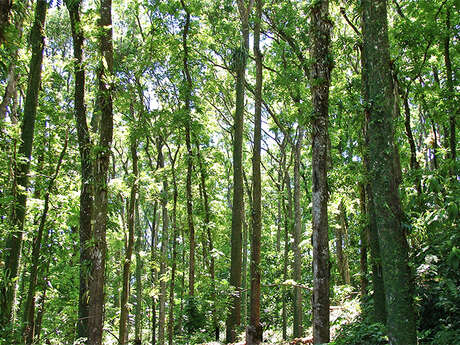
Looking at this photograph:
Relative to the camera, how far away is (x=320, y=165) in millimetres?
6758

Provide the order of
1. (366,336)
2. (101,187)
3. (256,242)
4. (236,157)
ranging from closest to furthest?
1. (101,187)
2. (366,336)
3. (256,242)
4. (236,157)

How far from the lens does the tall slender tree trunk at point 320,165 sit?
20.9 feet

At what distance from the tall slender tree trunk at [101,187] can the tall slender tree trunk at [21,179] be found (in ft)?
Answer: 4.21

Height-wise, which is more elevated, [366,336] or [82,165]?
[82,165]

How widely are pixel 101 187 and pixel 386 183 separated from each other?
469 centimetres

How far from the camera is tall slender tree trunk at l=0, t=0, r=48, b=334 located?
22.0ft

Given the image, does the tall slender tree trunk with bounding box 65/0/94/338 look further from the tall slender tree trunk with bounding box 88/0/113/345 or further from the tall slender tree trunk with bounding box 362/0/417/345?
the tall slender tree trunk with bounding box 362/0/417/345

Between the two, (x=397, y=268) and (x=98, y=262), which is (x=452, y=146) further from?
(x=98, y=262)

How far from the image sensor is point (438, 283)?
6648 millimetres

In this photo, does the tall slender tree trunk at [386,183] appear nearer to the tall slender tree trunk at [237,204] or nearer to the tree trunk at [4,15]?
A: the tree trunk at [4,15]

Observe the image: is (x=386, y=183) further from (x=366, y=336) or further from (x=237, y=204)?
(x=237, y=204)

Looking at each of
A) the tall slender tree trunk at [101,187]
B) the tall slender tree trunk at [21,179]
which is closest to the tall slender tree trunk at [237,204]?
the tall slender tree trunk at [101,187]

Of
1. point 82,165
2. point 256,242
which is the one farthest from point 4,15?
point 256,242

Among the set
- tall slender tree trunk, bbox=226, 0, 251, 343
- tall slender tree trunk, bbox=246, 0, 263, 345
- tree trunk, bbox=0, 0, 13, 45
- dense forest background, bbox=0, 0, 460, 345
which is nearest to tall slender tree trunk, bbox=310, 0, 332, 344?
dense forest background, bbox=0, 0, 460, 345
